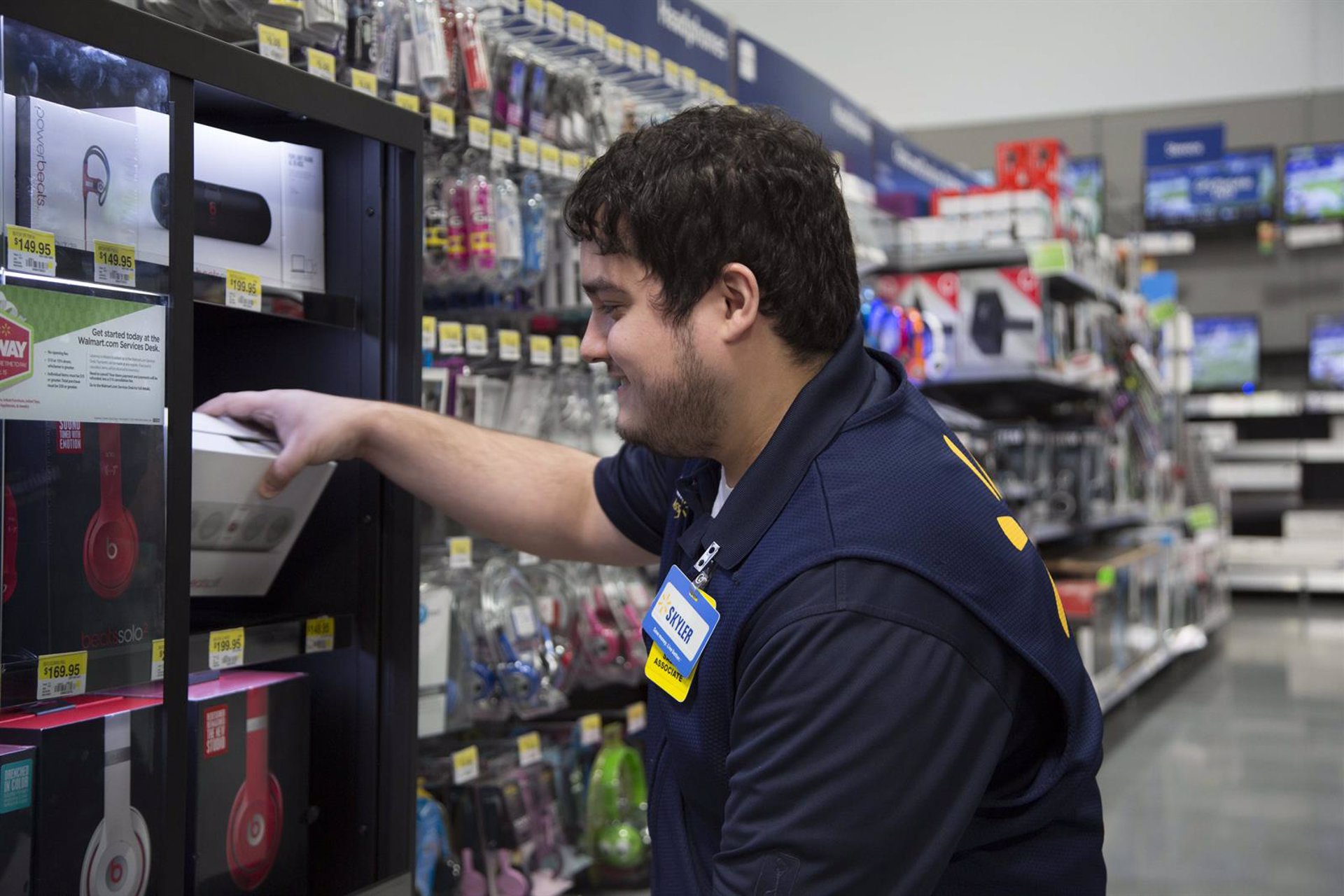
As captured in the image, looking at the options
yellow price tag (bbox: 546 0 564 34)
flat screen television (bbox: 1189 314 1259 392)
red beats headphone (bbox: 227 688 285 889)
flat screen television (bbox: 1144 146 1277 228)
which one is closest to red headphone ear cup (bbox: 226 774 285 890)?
red beats headphone (bbox: 227 688 285 889)

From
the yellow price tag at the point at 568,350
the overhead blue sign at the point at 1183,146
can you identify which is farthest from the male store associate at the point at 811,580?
the overhead blue sign at the point at 1183,146

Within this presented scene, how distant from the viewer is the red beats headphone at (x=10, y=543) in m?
1.46

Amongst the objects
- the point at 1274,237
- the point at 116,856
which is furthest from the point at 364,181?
the point at 1274,237

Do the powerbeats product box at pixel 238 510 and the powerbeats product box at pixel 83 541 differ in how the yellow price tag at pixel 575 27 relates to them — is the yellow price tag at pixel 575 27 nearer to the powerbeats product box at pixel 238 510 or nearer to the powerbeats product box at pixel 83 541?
the powerbeats product box at pixel 238 510

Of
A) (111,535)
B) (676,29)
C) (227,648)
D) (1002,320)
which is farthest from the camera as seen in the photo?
(1002,320)

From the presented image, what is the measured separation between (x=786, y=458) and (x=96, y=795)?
0.97 metres

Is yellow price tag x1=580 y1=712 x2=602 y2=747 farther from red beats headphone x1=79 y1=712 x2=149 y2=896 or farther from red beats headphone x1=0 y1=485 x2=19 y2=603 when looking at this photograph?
red beats headphone x1=0 y1=485 x2=19 y2=603

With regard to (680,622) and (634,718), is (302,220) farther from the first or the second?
(634,718)

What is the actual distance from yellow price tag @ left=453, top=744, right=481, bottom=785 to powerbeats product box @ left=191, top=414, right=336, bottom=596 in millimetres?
849

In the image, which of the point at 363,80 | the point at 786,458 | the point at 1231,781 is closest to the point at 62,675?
the point at 786,458

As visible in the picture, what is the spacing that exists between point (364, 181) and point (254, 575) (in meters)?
0.66

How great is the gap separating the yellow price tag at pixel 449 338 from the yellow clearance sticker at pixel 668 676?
1.37 m

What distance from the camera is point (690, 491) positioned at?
161 cm

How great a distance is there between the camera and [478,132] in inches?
106
